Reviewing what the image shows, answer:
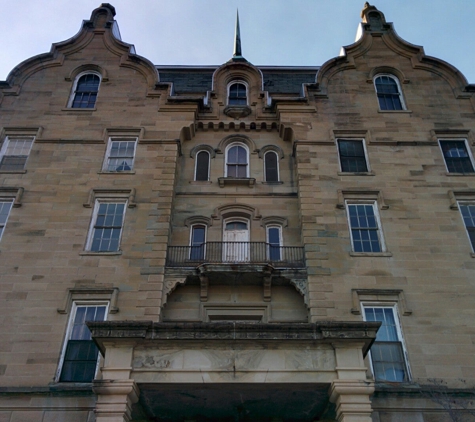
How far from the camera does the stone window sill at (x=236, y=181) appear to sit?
19.4 m

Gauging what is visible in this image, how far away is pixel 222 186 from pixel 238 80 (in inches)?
251

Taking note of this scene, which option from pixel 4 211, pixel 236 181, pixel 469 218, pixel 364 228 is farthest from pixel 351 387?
pixel 4 211

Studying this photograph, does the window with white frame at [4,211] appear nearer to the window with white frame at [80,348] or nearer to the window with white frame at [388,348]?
the window with white frame at [80,348]

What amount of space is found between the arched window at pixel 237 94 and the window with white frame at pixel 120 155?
486 cm

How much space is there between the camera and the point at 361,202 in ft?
60.3

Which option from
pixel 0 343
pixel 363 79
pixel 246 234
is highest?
pixel 363 79

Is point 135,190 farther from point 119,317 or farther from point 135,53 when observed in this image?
point 135,53

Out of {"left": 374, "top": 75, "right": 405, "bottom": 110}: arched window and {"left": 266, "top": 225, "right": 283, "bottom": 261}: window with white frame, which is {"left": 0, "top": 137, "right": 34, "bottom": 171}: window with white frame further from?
{"left": 374, "top": 75, "right": 405, "bottom": 110}: arched window

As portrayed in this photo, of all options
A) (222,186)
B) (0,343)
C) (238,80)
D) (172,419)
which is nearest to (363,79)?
(238,80)

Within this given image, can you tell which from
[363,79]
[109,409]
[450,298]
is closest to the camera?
[109,409]

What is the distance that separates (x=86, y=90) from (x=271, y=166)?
28.3 ft

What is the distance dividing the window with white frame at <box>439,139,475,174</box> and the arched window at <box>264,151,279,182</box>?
6.34 metres

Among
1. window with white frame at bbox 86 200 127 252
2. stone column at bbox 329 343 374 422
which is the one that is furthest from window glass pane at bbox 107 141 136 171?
stone column at bbox 329 343 374 422

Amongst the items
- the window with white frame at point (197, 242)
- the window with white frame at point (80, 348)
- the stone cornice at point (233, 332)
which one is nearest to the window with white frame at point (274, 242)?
the window with white frame at point (197, 242)
